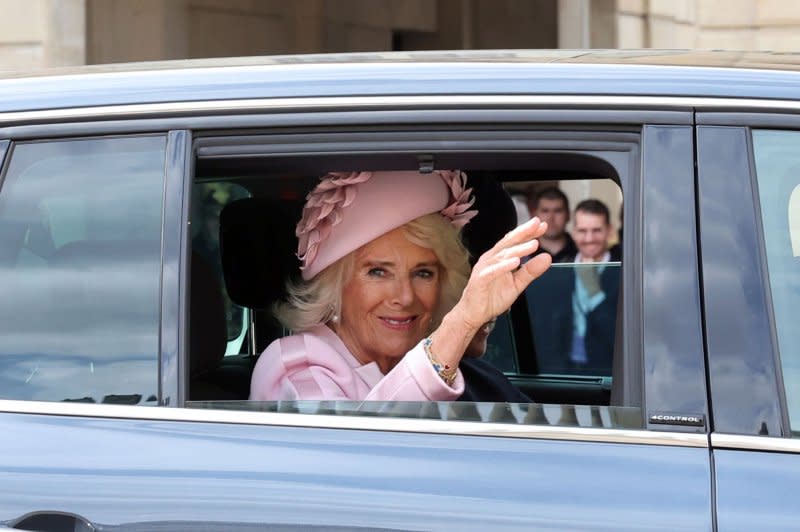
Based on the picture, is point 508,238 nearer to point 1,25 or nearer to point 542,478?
point 542,478

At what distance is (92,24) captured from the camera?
893 centimetres

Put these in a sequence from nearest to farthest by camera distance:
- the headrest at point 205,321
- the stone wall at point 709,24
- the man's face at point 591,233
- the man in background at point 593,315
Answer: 1. the headrest at point 205,321
2. the man in background at point 593,315
3. the man's face at point 591,233
4. the stone wall at point 709,24

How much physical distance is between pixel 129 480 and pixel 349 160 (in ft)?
1.96

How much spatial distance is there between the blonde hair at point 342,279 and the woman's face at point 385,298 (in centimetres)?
2

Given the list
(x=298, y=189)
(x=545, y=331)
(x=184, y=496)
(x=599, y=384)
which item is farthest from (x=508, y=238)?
(x=545, y=331)

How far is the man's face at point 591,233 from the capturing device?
250 inches

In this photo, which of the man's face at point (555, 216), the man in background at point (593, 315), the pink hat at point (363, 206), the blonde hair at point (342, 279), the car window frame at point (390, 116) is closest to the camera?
the car window frame at point (390, 116)

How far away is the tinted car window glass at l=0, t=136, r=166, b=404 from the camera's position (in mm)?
2215

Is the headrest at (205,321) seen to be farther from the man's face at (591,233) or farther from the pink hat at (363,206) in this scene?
the man's face at (591,233)

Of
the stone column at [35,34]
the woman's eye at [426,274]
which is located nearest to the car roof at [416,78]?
the woman's eye at [426,274]

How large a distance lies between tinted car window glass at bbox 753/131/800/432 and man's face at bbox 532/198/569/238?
4.47m

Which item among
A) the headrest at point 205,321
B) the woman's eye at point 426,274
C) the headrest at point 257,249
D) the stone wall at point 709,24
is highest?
the stone wall at point 709,24

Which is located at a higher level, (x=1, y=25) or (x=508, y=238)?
(x=1, y=25)

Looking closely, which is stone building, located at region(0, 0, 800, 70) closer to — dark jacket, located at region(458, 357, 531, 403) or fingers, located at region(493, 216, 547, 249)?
dark jacket, located at region(458, 357, 531, 403)
